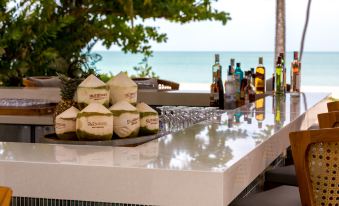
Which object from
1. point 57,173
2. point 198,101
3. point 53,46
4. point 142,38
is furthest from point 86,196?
point 142,38

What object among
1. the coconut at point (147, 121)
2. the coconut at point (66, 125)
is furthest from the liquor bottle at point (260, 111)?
the coconut at point (66, 125)

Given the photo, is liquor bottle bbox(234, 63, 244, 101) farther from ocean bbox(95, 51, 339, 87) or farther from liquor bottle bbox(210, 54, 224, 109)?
ocean bbox(95, 51, 339, 87)

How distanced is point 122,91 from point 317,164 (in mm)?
897

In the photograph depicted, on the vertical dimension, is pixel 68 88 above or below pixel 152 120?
above

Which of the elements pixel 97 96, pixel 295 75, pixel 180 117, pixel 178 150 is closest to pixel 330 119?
pixel 180 117

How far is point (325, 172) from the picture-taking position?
293 cm

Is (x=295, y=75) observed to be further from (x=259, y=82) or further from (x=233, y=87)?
(x=233, y=87)

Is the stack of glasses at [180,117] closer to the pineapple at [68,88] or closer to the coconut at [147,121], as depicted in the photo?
the coconut at [147,121]

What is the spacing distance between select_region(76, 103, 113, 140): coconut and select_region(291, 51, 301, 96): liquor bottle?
3.01 meters

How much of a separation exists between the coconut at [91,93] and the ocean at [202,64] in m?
28.9

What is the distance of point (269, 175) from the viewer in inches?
145

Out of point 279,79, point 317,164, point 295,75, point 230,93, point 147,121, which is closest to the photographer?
point 317,164

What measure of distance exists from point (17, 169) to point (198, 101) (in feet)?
11.2

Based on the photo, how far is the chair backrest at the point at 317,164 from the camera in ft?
9.32
